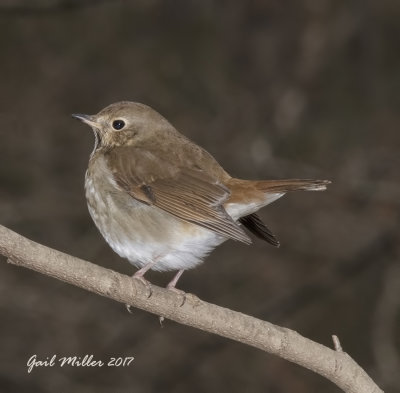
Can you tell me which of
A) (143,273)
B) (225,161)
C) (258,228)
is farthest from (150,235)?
(225,161)

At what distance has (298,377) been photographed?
8.63 m

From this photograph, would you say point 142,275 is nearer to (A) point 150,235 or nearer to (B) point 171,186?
(A) point 150,235

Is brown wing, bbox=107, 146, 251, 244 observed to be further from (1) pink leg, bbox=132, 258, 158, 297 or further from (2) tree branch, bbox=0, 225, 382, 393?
(2) tree branch, bbox=0, 225, 382, 393

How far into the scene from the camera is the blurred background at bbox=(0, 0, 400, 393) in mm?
8008

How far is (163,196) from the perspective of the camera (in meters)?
4.82

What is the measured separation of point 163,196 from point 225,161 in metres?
3.75

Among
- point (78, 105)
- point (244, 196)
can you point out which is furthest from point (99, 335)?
point (244, 196)

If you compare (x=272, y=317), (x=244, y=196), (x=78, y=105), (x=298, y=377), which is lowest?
(x=298, y=377)

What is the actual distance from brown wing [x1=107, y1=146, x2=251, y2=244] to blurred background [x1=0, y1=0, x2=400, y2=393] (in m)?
2.98

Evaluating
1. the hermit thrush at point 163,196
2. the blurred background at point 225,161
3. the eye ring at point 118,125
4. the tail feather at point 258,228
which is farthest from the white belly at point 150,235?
the blurred background at point 225,161

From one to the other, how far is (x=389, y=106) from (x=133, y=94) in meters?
2.51

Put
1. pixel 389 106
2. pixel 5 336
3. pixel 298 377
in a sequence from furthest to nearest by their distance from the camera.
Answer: pixel 389 106
pixel 298 377
pixel 5 336

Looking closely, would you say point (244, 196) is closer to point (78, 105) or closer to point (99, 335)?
point (99, 335)

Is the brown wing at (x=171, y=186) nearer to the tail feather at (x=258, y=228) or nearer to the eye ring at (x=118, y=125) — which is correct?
the eye ring at (x=118, y=125)
